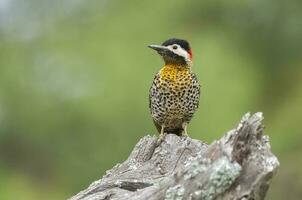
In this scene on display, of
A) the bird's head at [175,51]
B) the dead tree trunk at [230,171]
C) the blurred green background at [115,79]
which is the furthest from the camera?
the blurred green background at [115,79]

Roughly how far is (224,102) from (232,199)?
8.07 meters

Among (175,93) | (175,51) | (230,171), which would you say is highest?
(175,51)

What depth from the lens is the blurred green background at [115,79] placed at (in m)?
12.5

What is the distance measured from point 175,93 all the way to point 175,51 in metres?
0.27

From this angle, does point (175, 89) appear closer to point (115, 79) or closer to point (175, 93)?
point (175, 93)

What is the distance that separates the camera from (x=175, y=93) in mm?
6855

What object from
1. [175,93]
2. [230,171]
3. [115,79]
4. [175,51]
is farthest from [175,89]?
[115,79]

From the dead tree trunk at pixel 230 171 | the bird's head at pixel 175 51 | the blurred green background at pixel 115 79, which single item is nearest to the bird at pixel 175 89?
the bird's head at pixel 175 51

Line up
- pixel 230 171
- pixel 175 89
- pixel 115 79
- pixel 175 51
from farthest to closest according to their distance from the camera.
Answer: pixel 115 79, pixel 175 89, pixel 175 51, pixel 230 171

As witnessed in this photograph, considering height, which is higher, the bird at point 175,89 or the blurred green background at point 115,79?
the blurred green background at point 115,79

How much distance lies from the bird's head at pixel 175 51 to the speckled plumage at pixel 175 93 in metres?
0.06

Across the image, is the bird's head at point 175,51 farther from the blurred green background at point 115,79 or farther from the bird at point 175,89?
the blurred green background at point 115,79

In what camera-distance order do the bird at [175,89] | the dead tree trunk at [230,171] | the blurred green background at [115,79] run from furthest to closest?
1. the blurred green background at [115,79]
2. the bird at [175,89]
3. the dead tree trunk at [230,171]

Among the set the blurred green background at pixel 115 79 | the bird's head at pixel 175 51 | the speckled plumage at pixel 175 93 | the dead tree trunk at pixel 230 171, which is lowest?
the dead tree trunk at pixel 230 171
